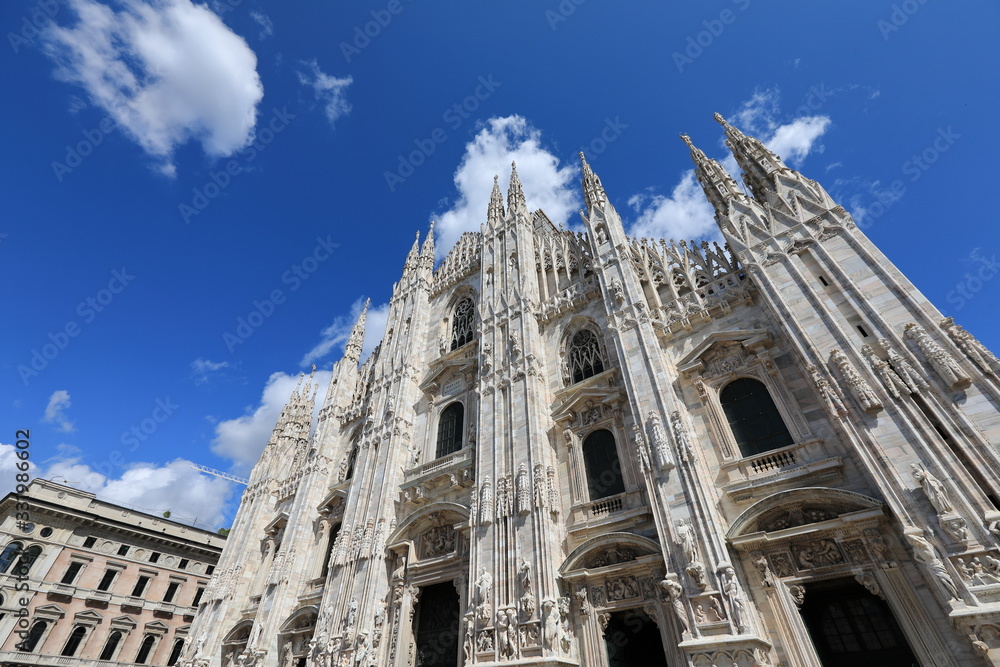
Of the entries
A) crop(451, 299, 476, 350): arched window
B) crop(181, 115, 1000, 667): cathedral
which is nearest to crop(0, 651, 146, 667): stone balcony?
crop(181, 115, 1000, 667): cathedral

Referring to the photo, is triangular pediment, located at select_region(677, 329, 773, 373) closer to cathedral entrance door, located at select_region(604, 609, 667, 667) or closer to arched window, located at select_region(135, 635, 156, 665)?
cathedral entrance door, located at select_region(604, 609, 667, 667)

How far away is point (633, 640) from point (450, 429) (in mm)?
11729

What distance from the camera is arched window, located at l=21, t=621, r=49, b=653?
2918 cm

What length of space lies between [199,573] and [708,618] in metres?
43.5

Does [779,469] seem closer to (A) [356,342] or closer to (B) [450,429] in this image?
(B) [450,429]

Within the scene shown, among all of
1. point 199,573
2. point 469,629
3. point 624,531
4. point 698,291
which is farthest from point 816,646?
point 199,573

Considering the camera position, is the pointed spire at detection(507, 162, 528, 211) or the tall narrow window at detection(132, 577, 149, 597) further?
the tall narrow window at detection(132, 577, 149, 597)

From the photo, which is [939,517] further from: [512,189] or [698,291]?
[512,189]

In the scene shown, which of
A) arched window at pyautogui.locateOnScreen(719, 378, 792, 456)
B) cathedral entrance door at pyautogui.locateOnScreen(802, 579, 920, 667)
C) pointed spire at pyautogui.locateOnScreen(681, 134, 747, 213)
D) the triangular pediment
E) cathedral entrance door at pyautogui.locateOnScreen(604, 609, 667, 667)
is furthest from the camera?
pointed spire at pyautogui.locateOnScreen(681, 134, 747, 213)

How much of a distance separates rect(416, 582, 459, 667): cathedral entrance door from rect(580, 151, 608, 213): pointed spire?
17231 millimetres

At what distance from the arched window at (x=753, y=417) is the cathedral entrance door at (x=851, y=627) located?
3.46m

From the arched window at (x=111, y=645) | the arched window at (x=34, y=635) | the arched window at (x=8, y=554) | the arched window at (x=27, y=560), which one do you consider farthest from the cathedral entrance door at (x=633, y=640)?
the arched window at (x=8, y=554)

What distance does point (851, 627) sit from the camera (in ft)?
33.7

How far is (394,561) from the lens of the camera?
1853 cm
